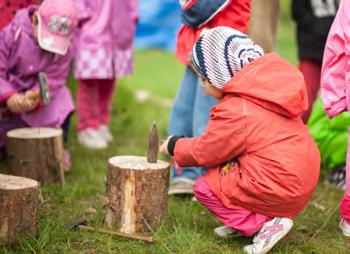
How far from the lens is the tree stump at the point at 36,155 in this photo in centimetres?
383

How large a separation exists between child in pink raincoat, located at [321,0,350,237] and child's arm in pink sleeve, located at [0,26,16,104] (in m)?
1.91

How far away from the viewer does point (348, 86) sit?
10.5 ft

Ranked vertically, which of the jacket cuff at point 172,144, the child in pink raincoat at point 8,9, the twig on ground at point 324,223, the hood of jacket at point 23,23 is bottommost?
the twig on ground at point 324,223

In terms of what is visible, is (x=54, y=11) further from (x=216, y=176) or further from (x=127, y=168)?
(x=216, y=176)

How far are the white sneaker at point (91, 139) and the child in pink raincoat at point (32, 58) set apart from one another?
2.54 ft

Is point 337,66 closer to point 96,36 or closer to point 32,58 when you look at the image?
point 32,58

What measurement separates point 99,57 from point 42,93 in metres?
1.05

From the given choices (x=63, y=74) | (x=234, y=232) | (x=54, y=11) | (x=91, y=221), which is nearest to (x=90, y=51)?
(x=63, y=74)

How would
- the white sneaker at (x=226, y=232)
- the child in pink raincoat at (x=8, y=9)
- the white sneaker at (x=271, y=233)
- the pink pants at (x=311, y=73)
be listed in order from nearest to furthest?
the white sneaker at (x=271, y=233) < the white sneaker at (x=226, y=232) < the child in pink raincoat at (x=8, y=9) < the pink pants at (x=311, y=73)

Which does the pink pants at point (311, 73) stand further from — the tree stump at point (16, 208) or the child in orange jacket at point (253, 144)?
the tree stump at point (16, 208)

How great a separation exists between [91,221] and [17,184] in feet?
1.78

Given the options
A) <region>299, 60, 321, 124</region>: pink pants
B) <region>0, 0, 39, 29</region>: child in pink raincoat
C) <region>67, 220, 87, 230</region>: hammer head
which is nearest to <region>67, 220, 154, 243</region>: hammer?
<region>67, 220, 87, 230</region>: hammer head

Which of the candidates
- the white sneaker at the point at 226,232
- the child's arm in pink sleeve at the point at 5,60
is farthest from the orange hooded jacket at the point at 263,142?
the child's arm in pink sleeve at the point at 5,60

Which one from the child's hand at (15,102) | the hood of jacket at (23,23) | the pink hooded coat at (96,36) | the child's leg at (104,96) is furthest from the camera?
the child's leg at (104,96)
